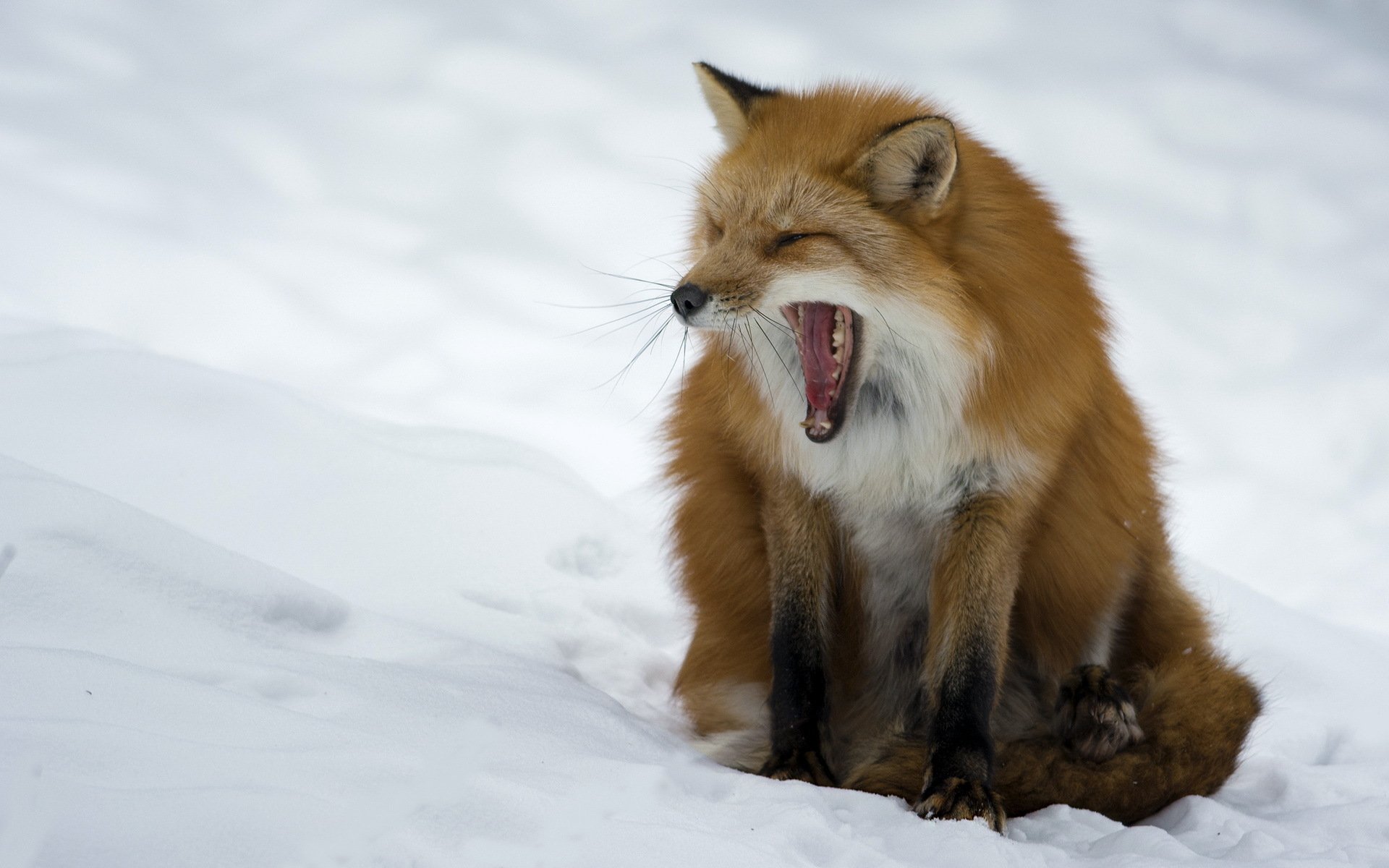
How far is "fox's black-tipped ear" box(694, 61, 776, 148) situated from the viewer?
8.58ft

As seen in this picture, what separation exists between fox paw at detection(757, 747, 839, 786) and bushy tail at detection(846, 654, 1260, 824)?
0.30 feet

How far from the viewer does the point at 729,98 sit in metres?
2.62

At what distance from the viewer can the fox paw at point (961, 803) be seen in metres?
2.13

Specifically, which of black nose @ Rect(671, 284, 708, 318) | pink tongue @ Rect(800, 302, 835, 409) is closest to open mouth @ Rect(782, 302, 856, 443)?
pink tongue @ Rect(800, 302, 835, 409)

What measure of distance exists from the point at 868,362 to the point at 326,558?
2104 millimetres

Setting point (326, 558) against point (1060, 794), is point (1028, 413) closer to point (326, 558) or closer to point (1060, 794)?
point (1060, 794)

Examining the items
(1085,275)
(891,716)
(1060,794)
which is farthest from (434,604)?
(1085,275)

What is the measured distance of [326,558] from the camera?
11.6ft

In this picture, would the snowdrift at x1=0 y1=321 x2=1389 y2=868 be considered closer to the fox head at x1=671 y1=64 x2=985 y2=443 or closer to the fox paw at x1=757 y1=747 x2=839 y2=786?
the fox paw at x1=757 y1=747 x2=839 y2=786

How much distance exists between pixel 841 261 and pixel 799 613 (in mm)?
882

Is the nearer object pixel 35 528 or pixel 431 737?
pixel 431 737

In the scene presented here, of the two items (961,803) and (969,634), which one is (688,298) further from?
(961,803)

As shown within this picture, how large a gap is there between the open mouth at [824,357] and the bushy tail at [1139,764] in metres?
0.78

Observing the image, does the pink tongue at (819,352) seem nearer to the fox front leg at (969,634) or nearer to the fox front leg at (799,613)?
the fox front leg at (799,613)
